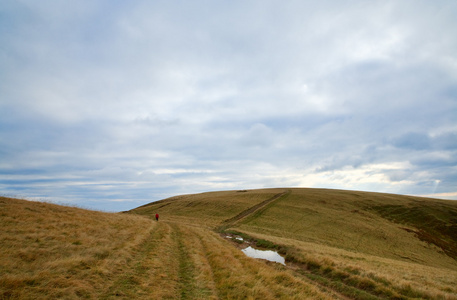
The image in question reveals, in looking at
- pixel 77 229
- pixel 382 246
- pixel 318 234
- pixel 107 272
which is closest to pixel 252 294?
pixel 107 272

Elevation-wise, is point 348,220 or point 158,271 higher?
point 158,271

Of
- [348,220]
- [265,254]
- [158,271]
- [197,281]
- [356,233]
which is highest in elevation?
[158,271]

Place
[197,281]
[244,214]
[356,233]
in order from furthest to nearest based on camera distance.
→ [244,214] < [356,233] < [197,281]

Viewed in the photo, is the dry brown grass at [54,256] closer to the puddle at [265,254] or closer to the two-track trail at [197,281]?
the two-track trail at [197,281]

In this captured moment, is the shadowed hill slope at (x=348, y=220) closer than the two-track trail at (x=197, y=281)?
No

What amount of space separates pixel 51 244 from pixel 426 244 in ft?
196

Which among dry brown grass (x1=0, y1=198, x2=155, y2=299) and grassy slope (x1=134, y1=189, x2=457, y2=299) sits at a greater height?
dry brown grass (x1=0, y1=198, x2=155, y2=299)

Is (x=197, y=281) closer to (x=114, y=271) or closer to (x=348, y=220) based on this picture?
(x=114, y=271)

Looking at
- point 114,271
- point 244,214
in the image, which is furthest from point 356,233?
point 114,271

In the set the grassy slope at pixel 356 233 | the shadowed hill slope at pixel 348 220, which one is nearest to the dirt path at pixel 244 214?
the shadowed hill slope at pixel 348 220

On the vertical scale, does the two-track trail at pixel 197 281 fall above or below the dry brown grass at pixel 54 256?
below

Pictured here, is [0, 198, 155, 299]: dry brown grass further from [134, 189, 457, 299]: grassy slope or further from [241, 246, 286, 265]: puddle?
[134, 189, 457, 299]: grassy slope

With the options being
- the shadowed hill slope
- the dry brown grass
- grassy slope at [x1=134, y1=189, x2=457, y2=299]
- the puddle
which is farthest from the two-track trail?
the shadowed hill slope

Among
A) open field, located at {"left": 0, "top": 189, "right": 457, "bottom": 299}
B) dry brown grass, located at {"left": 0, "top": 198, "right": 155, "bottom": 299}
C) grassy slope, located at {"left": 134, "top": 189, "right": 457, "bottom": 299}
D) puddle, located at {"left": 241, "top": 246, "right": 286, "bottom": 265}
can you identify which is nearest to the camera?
dry brown grass, located at {"left": 0, "top": 198, "right": 155, "bottom": 299}
